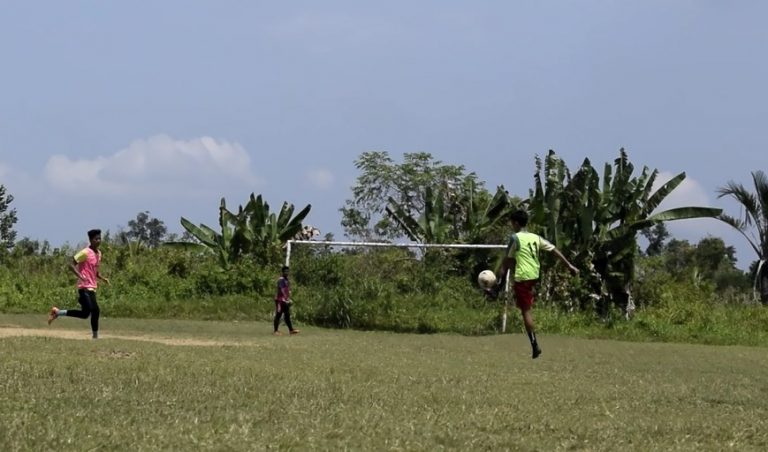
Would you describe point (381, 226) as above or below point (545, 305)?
above

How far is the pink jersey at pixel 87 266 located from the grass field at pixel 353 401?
6.94ft

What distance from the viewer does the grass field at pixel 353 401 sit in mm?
5859

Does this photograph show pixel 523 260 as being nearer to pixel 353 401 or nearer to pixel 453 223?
pixel 353 401

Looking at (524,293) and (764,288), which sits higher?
(764,288)

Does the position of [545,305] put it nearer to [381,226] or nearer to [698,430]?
[698,430]

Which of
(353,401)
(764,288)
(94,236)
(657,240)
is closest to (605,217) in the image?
(764,288)

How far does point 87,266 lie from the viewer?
14.7 m

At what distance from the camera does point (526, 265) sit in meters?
11.8

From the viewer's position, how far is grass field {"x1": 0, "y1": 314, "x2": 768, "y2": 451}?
5859 mm

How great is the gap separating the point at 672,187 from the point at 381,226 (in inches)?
855

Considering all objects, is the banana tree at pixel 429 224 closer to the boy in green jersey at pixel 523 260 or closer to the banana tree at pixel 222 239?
the banana tree at pixel 222 239

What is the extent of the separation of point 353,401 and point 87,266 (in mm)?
8453

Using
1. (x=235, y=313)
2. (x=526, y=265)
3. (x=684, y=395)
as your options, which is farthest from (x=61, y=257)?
(x=684, y=395)

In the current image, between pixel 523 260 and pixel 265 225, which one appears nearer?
pixel 523 260
